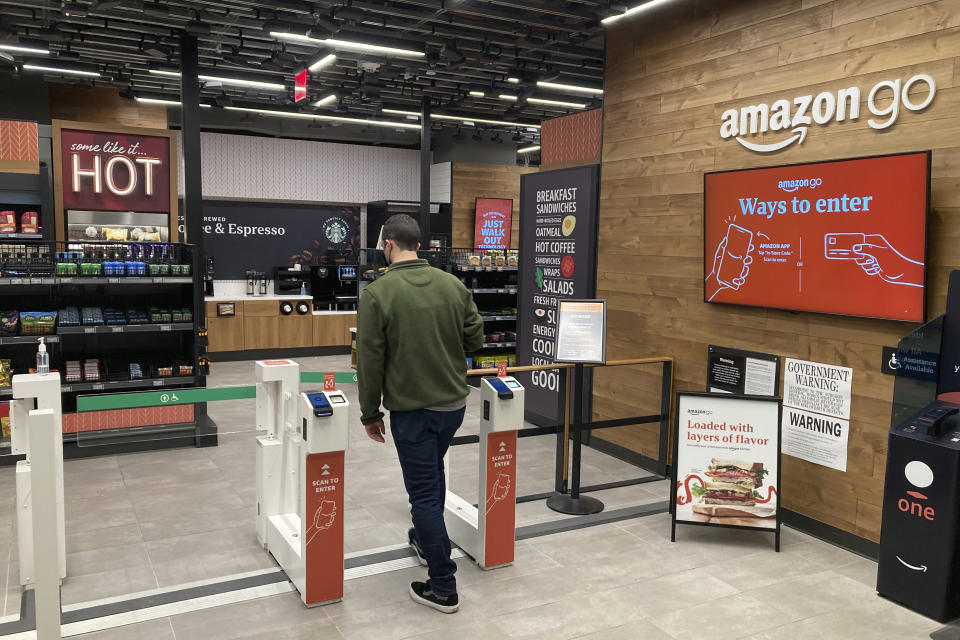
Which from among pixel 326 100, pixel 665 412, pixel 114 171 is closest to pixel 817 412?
pixel 665 412

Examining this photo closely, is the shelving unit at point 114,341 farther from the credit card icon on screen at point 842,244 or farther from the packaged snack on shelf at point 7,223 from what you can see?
the credit card icon on screen at point 842,244

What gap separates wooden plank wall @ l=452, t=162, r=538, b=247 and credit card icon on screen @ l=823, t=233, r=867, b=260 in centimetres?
1039

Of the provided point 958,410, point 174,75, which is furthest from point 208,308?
point 958,410

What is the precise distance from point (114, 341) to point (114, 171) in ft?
6.10

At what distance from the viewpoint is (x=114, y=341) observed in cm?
664

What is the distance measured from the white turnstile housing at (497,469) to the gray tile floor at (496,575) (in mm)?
120

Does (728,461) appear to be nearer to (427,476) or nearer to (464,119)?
(427,476)

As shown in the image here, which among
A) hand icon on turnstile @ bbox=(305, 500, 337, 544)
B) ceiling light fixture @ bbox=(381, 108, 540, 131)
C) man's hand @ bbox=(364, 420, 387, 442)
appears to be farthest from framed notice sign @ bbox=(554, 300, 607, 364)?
ceiling light fixture @ bbox=(381, 108, 540, 131)

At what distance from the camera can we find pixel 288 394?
411 cm

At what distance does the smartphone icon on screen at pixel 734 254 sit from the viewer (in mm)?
4848

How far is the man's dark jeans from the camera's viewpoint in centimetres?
345

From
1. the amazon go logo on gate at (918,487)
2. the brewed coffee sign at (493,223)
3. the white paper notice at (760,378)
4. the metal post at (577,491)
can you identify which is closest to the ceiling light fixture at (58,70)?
the brewed coffee sign at (493,223)

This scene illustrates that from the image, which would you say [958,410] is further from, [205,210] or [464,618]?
[205,210]

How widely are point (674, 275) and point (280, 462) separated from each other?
10.3 feet
